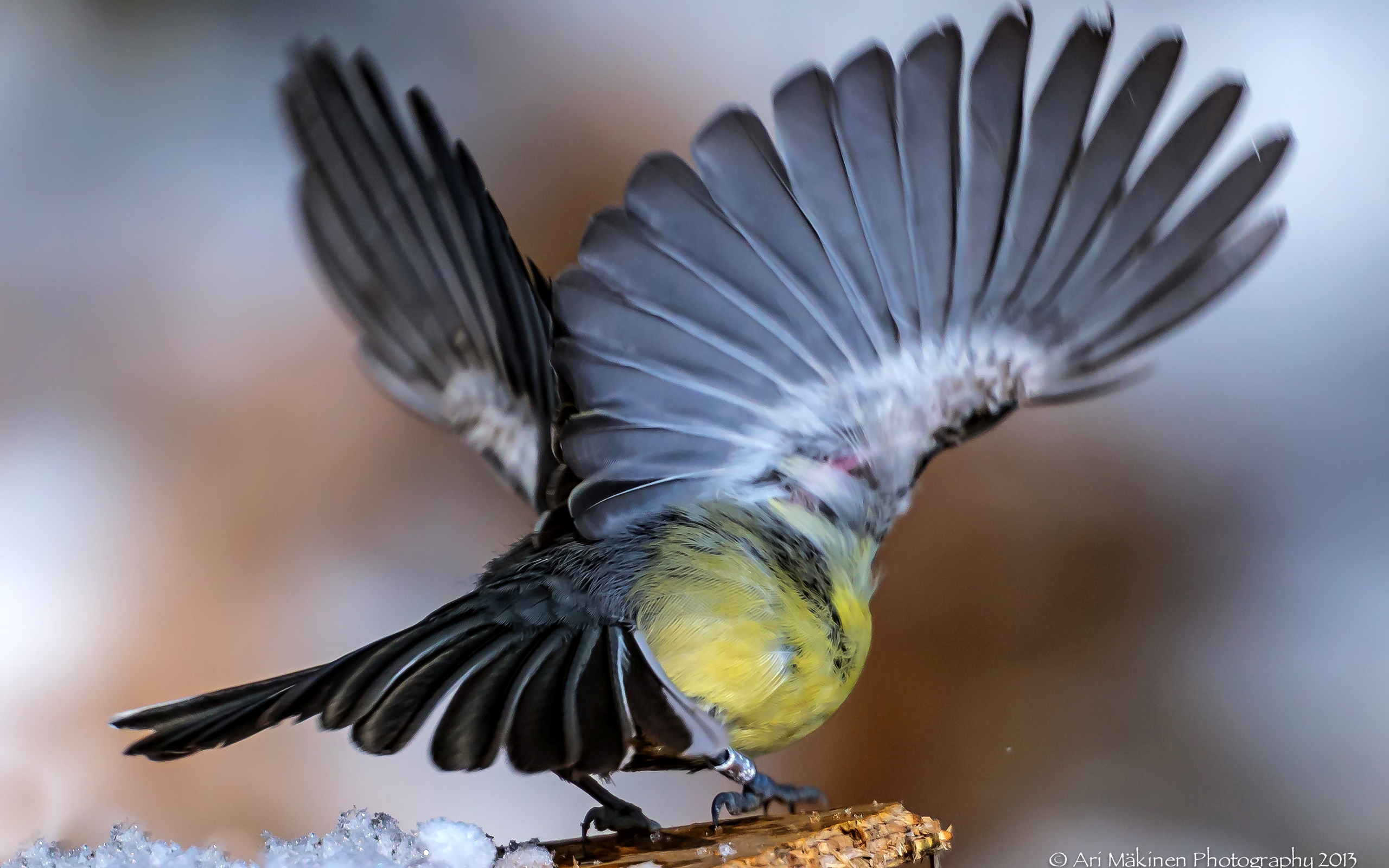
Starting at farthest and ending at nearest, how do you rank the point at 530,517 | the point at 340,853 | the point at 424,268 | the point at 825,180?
the point at 530,517 < the point at 424,268 < the point at 825,180 < the point at 340,853

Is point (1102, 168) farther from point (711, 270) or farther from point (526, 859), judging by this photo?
point (526, 859)

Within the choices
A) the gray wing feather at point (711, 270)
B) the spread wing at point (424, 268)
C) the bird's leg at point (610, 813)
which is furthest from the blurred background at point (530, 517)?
the gray wing feather at point (711, 270)

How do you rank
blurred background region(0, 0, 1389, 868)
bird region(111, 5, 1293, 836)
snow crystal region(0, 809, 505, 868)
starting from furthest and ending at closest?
blurred background region(0, 0, 1389, 868) < bird region(111, 5, 1293, 836) < snow crystal region(0, 809, 505, 868)

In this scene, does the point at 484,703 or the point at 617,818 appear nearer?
the point at 484,703

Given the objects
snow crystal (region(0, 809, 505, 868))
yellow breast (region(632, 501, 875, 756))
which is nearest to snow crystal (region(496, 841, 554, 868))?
snow crystal (region(0, 809, 505, 868))

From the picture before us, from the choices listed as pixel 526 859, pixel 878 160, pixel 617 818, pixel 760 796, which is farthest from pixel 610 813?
pixel 878 160

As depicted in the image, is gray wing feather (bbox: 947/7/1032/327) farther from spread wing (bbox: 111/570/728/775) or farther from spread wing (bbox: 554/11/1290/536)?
spread wing (bbox: 111/570/728/775)

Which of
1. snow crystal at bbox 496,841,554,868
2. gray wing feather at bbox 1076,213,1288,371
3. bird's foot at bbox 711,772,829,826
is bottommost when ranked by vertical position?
bird's foot at bbox 711,772,829,826
